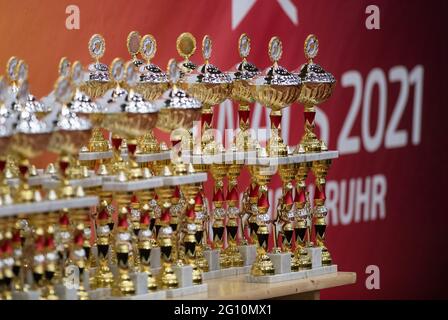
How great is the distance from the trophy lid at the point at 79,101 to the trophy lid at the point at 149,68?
17.7 inches

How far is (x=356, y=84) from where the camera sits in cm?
654

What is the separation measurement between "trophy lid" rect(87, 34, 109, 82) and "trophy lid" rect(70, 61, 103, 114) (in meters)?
0.45

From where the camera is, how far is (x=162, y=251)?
438cm

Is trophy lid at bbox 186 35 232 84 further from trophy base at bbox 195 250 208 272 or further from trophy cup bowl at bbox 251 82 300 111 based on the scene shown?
trophy base at bbox 195 250 208 272

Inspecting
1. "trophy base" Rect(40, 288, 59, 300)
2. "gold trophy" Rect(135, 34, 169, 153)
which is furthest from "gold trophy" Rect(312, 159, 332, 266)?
"trophy base" Rect(40, 288, 59, 300)

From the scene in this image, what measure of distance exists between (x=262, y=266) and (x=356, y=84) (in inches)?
78.7

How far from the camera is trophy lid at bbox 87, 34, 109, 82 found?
4.76 metres

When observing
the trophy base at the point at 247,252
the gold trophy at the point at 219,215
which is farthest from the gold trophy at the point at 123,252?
the trophy base at the point at 247,252

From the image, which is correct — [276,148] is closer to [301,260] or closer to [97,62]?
[301,260]

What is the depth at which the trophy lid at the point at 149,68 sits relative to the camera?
4723 millimetres

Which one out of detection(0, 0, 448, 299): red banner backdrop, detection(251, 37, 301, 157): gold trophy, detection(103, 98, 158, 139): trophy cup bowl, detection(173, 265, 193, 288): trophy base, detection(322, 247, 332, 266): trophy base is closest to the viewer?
detection(103, 98, 158, 139): trophy cup bowl

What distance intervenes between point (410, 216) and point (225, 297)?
99.2 inches

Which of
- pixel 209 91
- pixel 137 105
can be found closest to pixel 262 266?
pixel 209 91

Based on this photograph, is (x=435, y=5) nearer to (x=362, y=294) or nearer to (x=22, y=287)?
(x=362, y=294)
